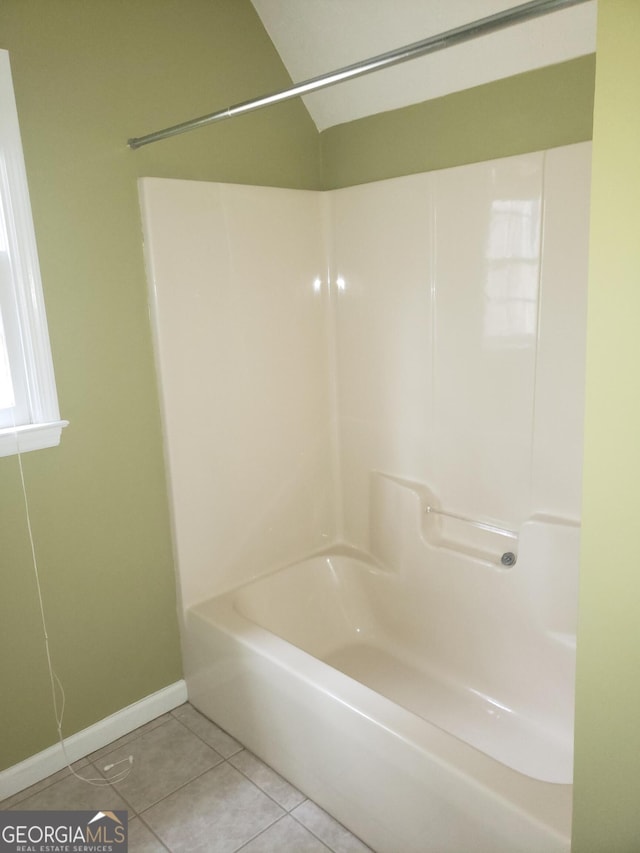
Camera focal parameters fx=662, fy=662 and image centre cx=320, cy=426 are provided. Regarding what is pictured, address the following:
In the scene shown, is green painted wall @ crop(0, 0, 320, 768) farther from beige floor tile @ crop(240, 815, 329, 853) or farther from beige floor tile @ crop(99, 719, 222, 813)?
beige floor tile @ crop(240, 815, 329, 853)

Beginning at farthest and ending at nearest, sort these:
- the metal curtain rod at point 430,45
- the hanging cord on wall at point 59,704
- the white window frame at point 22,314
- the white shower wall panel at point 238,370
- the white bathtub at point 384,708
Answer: the white shower wall panel at point 238,370 < the hanging cord on wall at point 59,704 < the white window frame at point 22,314 < the white bathtub at point 384,708 < the metal curtain rod at point 430,45

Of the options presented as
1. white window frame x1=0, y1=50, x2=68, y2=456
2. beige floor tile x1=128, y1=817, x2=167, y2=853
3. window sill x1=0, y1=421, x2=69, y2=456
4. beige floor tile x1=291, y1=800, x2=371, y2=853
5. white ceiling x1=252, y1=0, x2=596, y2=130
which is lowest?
beige floor tile x1=128, y1=817, x2=167, y2=853

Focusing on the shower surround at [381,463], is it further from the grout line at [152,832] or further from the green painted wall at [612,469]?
the green painted wall at [612,469]

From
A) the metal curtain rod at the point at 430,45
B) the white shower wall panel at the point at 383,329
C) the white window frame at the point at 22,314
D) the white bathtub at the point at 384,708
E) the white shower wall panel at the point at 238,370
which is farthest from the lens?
the white shower wall panel at the point at 383,329

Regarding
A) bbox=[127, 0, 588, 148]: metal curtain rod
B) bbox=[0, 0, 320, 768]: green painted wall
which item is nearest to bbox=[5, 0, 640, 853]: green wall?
bbox=[0, 0, 320, 768]: green painted wall

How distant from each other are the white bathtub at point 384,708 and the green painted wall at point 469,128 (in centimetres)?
138

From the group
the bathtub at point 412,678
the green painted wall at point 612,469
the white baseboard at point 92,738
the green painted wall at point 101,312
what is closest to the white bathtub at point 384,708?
the bathtub at point 412,678

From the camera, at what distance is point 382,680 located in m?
2.38

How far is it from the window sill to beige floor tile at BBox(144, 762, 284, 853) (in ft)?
3.74

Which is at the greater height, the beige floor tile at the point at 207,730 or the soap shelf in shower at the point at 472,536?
the soap shelf in shower at the point at 472,536

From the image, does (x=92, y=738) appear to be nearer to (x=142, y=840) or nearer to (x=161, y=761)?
(x=161, y=761)

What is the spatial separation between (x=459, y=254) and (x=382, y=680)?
1.51 metres

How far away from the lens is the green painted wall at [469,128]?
1873 mm

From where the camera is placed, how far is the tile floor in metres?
1.86
